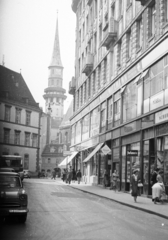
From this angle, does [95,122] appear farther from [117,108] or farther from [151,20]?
[151,20]

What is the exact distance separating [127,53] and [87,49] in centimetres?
1745

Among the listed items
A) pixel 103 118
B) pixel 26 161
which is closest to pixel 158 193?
pixel 103 118

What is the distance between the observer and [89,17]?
4700 centimetres

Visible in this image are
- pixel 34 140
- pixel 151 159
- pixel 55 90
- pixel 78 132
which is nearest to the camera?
pixel 151 159

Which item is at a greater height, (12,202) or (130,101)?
(130,101)

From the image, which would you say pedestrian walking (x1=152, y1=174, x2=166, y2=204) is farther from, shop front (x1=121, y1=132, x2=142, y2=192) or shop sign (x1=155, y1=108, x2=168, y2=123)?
shop front (x1=121, y1=132, x2=142, y2=192)

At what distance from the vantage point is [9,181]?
13.5m

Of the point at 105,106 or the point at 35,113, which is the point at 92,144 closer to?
the point at 105,106

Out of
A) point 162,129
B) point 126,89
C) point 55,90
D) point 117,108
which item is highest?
point 55,90

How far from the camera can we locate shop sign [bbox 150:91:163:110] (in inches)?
922

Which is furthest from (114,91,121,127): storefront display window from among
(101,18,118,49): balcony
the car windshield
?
the car windshield

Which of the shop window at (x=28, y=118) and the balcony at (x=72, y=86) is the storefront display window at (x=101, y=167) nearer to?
the balcony at (x=72, y=86)

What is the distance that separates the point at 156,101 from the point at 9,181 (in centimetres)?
1288

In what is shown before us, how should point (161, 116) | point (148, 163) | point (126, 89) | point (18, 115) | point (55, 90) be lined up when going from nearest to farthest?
point (161, 116) < point (148, 163) < point (126, 89) < point (18, 115) < point (55, 90)
